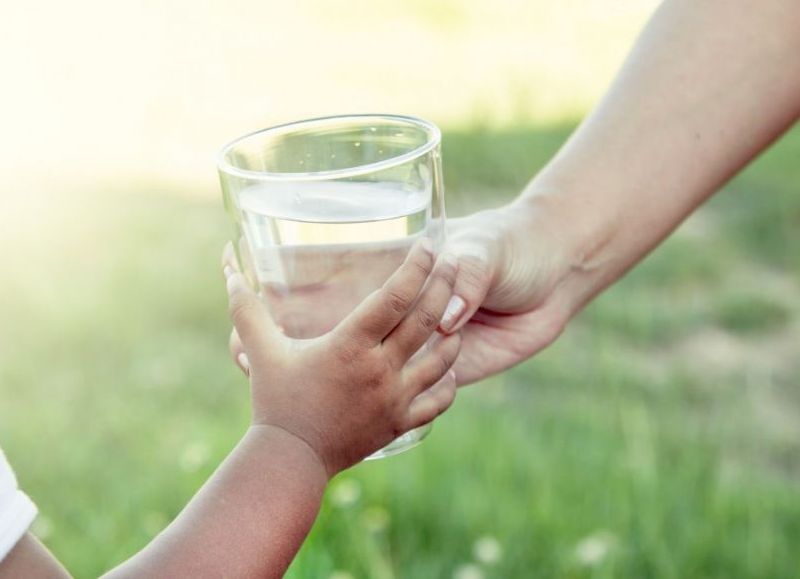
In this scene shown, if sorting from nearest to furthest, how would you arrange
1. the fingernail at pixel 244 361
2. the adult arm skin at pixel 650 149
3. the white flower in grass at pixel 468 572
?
1. the fingernail at pixel 244 361
2. the adult arm skin at pixel 650 149
3. the white flower in grass at pixel 468 572

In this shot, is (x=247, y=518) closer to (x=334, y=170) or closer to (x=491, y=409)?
(x=334, y=170)

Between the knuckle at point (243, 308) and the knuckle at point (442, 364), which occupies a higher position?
the knuckle at point (243, 308)

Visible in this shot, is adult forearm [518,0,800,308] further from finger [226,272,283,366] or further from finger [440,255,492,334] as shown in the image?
finger [226,272,283,366]

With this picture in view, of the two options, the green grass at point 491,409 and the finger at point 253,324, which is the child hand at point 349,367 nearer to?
the finger at point 253,324

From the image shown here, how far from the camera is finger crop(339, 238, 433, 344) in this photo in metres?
1.01

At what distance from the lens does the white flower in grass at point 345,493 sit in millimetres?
1807

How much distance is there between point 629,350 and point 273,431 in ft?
5.81

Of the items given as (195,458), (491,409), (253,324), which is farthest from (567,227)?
(491,409)

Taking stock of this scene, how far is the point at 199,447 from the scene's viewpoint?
204cm

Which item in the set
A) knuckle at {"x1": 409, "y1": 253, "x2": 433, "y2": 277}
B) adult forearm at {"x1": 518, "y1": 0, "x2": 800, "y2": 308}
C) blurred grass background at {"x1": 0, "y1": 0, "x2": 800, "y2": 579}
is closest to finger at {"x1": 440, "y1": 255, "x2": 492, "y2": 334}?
knuckle at {"x1": 409, "y1": 253, "x2": 433, "y2": 277}

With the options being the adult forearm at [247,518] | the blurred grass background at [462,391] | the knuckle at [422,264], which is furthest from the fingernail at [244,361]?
the blurred grass background at [462,391]

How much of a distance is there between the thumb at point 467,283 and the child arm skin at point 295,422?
2.3 inches

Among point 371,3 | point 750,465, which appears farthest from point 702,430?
point 371,3

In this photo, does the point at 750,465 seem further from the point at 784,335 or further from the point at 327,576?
the point at 327,576
